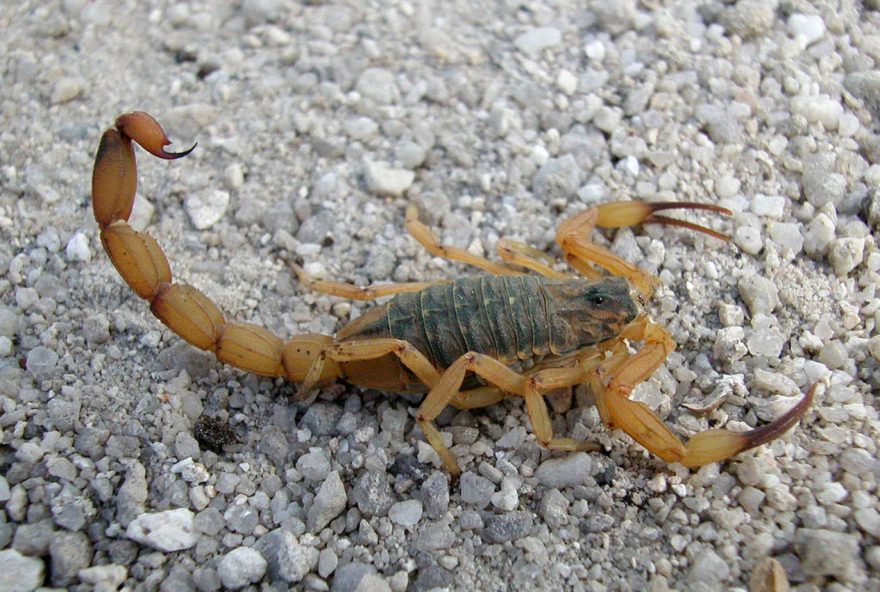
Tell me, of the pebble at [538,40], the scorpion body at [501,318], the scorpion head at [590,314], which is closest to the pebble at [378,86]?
the pebble at [538,40]

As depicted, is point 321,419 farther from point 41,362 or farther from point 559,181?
point 559,181

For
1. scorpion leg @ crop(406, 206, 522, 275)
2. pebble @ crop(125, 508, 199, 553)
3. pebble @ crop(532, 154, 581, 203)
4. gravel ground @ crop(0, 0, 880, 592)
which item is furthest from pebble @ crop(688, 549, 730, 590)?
pebble @ crop(532, 154, 581, 203)

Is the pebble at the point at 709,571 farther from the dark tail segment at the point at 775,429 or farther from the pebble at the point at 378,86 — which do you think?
the pebble at the point at 378,86

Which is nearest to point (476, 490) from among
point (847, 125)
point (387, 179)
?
point (387, 179)

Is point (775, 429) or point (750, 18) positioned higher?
point (750, 18)

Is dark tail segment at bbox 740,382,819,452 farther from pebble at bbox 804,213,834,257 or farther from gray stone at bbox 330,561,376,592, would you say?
gray stone at bbox 330,561,376,592

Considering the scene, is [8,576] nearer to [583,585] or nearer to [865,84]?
[583,585]

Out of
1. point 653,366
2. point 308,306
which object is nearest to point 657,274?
point 653,366
